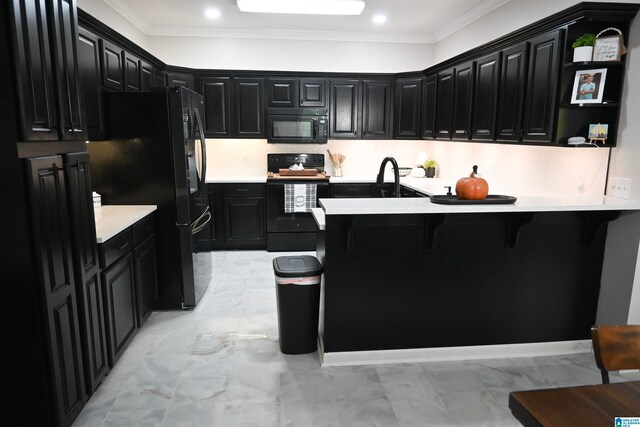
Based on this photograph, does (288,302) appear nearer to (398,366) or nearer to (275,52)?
(398,366)

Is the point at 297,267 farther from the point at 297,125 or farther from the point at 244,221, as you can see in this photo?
the point at 297,125

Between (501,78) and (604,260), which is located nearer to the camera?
(604,260)

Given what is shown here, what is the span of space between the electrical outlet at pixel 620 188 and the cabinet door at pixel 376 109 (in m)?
3.15

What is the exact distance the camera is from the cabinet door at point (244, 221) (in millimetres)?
5477

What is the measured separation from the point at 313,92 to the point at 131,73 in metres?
2.31

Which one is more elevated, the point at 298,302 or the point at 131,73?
the point at 131,73

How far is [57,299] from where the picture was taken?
2.00 metres

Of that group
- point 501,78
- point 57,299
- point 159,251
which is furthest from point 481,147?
point 57,299

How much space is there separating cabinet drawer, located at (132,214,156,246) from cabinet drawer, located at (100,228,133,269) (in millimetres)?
94

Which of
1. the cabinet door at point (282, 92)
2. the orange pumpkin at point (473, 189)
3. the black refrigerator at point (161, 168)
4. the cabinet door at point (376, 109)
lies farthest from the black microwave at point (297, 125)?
the orange pumpkin at point (473, 189)

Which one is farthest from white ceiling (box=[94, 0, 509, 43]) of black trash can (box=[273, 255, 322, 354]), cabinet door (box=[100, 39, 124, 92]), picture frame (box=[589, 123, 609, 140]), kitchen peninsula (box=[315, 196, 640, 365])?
black trash can (box=[273, 255, 322, 354])

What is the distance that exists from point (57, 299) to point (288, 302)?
4.36ft

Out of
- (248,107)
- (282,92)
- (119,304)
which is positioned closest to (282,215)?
(248,107)

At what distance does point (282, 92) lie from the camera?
5.54 m
